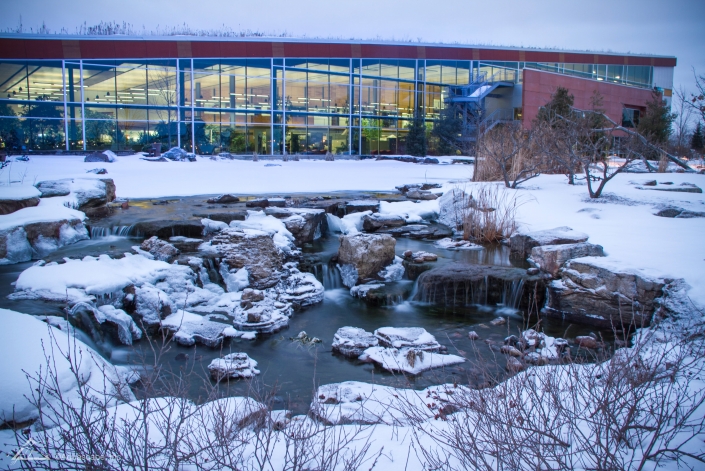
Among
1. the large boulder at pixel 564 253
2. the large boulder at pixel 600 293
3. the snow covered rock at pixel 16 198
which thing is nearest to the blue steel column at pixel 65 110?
the snow covered rock at pixel 16 198

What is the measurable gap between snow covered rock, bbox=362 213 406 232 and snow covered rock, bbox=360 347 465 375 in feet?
20.9

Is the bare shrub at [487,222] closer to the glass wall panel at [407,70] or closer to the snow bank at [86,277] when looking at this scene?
the snow bank at [86,277]

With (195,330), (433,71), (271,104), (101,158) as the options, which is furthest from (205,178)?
(433,71)

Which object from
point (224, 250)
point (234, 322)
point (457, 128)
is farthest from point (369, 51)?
point (234, 322)

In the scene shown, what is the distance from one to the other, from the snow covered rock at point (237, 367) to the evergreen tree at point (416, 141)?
3331cm

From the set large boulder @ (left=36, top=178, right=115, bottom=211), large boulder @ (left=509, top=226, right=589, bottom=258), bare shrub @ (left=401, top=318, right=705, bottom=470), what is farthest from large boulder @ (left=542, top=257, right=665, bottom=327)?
large boulder @ (left=36, top=178, right=115, bottom=211)

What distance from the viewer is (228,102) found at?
119 ft

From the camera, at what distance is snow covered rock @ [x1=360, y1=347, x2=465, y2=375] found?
5922 millimetres

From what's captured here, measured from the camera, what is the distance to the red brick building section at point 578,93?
38.1m

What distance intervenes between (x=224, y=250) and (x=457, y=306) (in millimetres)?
4144

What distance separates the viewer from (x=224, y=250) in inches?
372

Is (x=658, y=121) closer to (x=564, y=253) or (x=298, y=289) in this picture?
(x=564, y=253)

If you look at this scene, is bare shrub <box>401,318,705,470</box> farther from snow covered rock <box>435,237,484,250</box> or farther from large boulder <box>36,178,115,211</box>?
large boulder <box>36,178,115,211</box>

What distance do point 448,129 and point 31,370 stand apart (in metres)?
35.6
